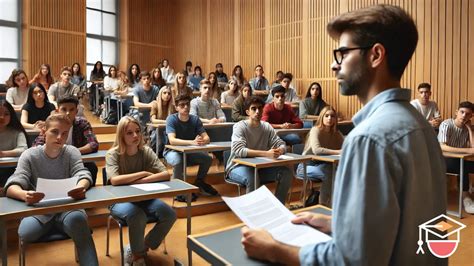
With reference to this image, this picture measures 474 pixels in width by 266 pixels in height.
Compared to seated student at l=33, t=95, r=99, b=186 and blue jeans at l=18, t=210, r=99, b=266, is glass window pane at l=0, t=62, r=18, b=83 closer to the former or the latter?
seated student at l=33, t=95, r=99, b=186

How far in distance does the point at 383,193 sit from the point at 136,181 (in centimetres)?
262

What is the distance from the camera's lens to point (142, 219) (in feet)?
10.8

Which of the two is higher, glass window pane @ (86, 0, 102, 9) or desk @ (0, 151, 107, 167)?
glass window pane @ (86, 0, 102, 9)

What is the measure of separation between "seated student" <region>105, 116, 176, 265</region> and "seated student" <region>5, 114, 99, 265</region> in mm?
324

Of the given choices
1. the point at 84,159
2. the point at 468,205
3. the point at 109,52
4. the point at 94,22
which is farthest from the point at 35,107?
the point at 109,52

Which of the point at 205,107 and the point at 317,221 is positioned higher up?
the point at 205,107

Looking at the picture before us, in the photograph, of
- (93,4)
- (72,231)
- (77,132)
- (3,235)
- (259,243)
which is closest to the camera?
(259,243)

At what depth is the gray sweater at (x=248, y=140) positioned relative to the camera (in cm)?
464

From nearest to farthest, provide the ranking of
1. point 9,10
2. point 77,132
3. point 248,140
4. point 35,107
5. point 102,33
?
point 77,132
point 248,140
point 35,107
point 9,10
point 102,33

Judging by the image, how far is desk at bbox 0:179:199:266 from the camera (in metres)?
2.51

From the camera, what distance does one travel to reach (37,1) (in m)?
11.5

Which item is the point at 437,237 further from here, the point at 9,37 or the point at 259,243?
the point at 9,37

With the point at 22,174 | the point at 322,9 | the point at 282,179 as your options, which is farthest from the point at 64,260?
the point at 322,9

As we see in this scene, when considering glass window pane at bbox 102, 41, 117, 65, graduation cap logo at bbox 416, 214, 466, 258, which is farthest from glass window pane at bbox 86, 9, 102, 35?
graduation cap logo at bbox 416, 214, 466, 258
